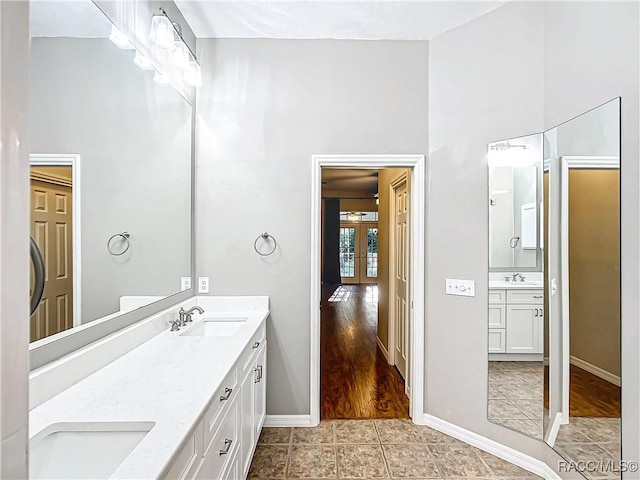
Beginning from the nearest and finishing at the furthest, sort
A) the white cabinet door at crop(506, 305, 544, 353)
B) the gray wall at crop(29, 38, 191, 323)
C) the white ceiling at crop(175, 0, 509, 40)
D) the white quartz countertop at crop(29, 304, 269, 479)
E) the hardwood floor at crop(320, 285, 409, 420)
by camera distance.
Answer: the white quartz countertop at crop(29, 304, 269, 479) < the gray wall at crop(29, 38, 191, 323) < the white cabinet door at crop(506, 305, 544, 353) < the white ceiling at crop(175, 0, 509, 40) < the hardwood floor at crop(320, 285, 409, 420)

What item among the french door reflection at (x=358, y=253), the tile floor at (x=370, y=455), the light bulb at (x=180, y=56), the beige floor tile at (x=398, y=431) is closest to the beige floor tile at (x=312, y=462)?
the tile floor at (x=370, y=455)

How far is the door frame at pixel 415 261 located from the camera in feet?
9.40

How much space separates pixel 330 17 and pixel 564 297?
2.28 m

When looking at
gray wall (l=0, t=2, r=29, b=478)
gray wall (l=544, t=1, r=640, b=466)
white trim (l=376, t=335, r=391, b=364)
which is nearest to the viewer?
gray wall (l=0, t=2, r=29, b=478)

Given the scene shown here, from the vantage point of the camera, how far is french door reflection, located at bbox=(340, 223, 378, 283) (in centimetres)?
1218

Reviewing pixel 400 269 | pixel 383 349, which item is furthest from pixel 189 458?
pixel 383 349

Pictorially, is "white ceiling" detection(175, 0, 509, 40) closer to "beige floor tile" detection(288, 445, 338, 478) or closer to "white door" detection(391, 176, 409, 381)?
"white door" detection(391, 176, 409, 381)

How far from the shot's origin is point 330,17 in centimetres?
261

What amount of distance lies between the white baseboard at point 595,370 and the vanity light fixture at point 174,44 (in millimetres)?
2784

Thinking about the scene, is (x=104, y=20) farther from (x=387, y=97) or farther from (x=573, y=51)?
(x=573, y=51)

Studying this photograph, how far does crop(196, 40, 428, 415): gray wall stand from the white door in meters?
1.01

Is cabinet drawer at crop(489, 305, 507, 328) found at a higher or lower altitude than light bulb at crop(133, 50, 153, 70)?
lower

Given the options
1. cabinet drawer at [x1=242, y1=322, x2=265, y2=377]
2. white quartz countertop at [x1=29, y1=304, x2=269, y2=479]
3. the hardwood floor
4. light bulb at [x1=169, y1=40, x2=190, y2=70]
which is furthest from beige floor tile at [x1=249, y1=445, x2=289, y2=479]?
light bulb at [x1=169, y1=40, x2=190, y2=70]

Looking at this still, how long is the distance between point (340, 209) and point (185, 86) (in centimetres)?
911
